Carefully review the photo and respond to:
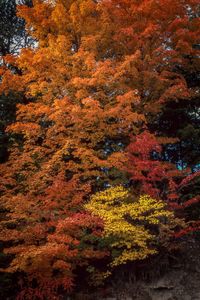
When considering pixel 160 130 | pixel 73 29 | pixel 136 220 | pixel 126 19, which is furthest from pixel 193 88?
pixel 136 220

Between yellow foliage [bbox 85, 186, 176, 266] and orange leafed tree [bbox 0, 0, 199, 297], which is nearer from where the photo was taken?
yellow foliage [bbox 85, 186, 176, 266]

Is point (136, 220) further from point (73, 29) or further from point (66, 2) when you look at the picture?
point (66, 2)

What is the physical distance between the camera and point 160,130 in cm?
1756

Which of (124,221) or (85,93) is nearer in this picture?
(124,221)

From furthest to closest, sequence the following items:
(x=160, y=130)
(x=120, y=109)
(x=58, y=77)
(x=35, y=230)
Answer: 1. (x=160, y=130)
2. (x=58, y=77)
3. (x=120, y=109)
4. (x=35, y=230)

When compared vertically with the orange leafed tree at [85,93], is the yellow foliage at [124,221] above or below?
below

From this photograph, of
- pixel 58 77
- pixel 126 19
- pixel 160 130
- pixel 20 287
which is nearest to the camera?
pixel 20 287

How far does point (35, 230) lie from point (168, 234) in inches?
173

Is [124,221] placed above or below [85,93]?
below

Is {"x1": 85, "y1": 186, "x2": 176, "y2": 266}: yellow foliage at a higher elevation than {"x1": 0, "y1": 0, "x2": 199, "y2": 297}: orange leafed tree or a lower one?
lower

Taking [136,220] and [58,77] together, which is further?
[58,77]

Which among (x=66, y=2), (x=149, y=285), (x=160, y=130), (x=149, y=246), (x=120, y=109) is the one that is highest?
(x=66, y=2)

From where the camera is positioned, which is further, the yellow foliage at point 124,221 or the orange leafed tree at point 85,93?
the orange leafed tree at point 85,93

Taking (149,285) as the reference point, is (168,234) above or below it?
above
